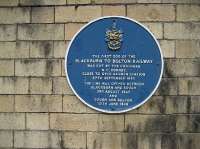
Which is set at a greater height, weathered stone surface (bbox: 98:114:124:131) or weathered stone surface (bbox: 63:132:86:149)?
weathered stone surface (bbox: 98:114:124:131)

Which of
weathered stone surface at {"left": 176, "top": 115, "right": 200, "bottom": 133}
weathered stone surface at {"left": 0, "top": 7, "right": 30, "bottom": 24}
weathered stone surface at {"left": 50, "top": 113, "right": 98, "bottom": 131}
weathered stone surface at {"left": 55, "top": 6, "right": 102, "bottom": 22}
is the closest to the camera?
weathered stone surface at {"left": 176, "top": 115, "right": 200, "bottom": 133}

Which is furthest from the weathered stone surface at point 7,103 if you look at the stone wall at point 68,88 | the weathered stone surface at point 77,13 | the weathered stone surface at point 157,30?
the weathered stone surface at point 157,30

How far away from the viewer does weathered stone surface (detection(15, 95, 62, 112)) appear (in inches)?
328

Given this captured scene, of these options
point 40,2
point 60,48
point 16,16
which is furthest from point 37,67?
point 40,2

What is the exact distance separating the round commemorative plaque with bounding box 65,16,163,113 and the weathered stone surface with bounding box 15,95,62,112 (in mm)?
310

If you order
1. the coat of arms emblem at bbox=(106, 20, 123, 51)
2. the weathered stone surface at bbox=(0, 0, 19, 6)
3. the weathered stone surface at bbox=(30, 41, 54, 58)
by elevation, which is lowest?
the weathered stone surface at bbox=(30, 41, 54, 58)

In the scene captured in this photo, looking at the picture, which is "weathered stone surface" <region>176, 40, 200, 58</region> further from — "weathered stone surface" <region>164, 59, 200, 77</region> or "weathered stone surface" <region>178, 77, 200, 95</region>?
"weathered stone surface" <region>178, 77, 200, 95</region>

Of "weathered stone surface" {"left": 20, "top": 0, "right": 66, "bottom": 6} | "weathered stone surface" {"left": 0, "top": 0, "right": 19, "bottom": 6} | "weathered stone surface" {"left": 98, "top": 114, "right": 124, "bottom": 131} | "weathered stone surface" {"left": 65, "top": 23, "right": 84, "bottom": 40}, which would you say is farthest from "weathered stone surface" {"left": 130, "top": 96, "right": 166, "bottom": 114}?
"weathered stone surface" {"left": 0, "top": 0, "right": 19, "bottom": 6}

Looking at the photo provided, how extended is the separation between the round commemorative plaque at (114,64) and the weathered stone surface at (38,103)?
31 cm

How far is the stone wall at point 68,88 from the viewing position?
817 centimetres

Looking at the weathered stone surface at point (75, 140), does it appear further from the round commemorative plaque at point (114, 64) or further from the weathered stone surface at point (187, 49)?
the weathered stone surface at point (187, 49)

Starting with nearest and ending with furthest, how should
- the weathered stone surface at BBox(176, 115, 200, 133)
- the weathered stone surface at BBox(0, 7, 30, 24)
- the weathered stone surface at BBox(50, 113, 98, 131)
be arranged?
the weathered stone surface at BBox(176, 115, 200, 133)
the weathered stone surface at BBox(50, 113, 98, 131)
the weathered stone surface at BBox(0, 7, 30, 24)

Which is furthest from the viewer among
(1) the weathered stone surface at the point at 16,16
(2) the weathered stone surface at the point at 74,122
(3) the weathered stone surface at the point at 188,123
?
(1) the weathered stone surface at the point at 16,16

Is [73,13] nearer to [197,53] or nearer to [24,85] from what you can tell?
[24,85]
